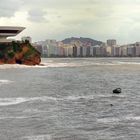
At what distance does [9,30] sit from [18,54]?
44.9 ft

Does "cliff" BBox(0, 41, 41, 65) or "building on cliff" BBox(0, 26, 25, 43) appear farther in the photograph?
"building on cliff" BBox(0, 26, 25, 43)

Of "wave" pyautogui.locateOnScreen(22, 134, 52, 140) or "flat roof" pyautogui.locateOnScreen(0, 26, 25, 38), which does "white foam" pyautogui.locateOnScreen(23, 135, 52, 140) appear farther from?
"flat roof" pyautogui.locateOnScreen(0, 26, 25, 38)

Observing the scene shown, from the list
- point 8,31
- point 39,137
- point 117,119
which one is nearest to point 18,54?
point 8,31

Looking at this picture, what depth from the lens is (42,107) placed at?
110 ft

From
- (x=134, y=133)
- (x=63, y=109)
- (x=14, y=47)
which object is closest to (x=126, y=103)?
(x=63, y=109)

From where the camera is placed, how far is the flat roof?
Answer: 144 meters

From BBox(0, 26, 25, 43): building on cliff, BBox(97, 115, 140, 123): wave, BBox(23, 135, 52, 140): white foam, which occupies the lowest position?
BBox(97, 115, 140, 123): wave

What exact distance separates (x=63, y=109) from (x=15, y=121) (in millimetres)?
6280

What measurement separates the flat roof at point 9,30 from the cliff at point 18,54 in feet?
26.9

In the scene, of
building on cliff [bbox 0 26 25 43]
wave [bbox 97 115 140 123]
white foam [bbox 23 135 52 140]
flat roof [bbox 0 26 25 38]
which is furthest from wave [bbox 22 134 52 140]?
flat roof [bbox 0 26 25 38]

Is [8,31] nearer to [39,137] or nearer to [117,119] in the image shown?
[117,119]

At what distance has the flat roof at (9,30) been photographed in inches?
5684

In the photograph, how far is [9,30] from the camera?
477 ft

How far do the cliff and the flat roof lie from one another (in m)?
8.21
